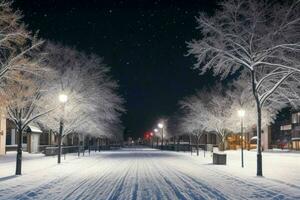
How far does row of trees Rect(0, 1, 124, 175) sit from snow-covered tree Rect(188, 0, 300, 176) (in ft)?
28.2

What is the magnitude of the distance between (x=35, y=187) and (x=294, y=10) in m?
14.0

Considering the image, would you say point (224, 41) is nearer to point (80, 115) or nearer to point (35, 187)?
point (35, 187)

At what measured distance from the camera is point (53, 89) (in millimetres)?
36156

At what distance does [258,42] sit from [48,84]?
16506 millimetres

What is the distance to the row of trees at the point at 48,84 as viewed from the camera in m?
20.0

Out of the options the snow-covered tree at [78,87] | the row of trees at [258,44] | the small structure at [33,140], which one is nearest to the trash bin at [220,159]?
the row of trees at [258,44]

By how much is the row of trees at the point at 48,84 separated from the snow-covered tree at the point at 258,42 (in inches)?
338

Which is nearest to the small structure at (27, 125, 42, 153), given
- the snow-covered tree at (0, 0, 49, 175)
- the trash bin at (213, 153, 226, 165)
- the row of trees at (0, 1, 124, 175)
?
the row of trees at (0, 1, 124, 175)

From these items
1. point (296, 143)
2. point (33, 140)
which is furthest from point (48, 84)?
point (296, 143)

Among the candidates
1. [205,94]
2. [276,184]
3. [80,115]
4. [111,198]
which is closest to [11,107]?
[111,198]

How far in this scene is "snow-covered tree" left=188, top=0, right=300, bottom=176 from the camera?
21.5 metres

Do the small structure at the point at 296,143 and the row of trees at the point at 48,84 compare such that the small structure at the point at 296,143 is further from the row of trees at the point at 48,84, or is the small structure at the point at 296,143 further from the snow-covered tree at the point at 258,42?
the snow-covered tree at the point at 258,42

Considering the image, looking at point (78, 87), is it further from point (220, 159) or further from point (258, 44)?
point (258, 44)

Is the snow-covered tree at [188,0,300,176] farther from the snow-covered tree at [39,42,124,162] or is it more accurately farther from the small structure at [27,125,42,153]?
the small structure at [27,125,42,153]
